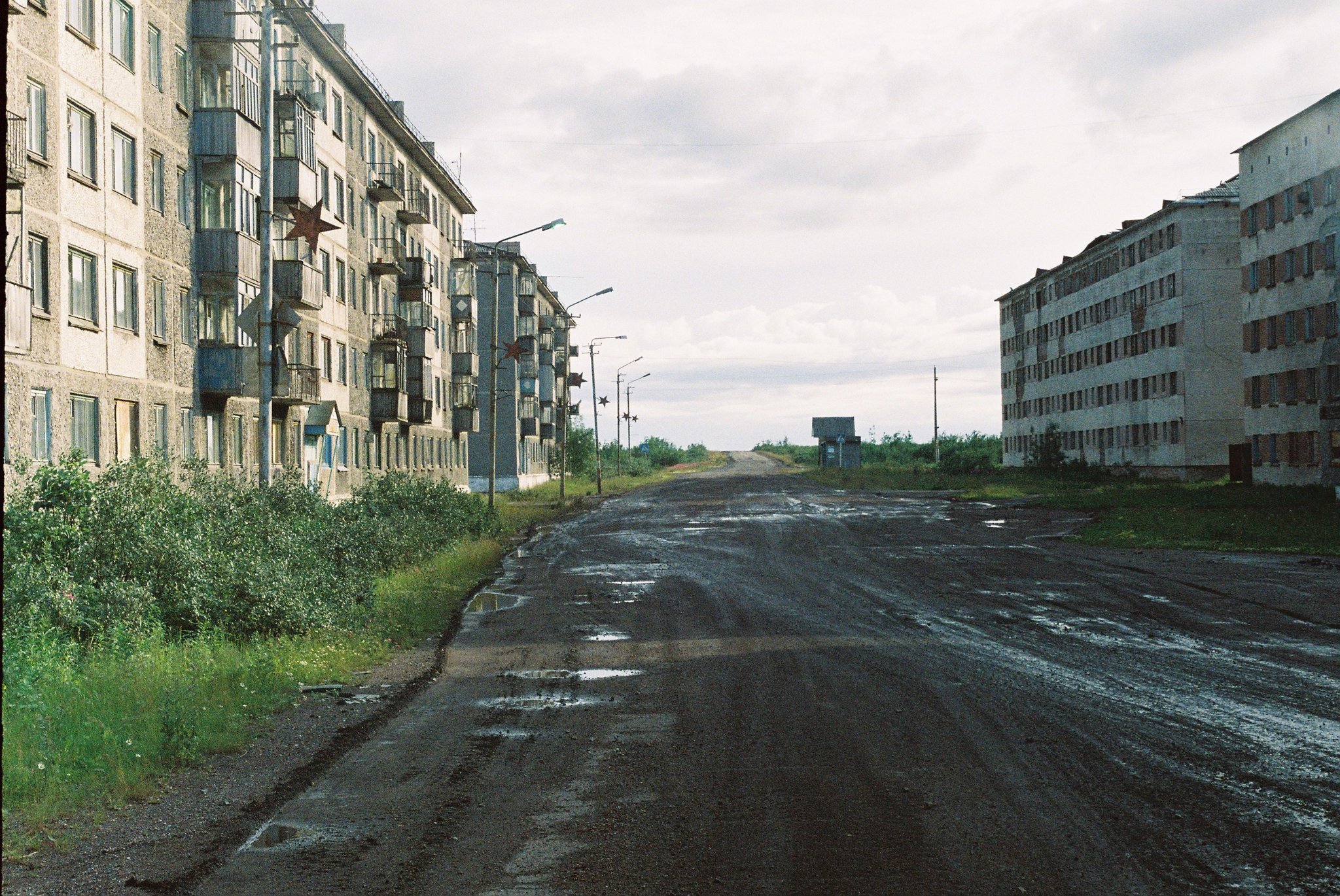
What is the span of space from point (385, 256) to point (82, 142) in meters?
27.0

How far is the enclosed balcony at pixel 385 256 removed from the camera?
50.7m

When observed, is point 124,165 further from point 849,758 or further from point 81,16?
point 849,758

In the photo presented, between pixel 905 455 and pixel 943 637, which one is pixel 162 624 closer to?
pixel 943 637

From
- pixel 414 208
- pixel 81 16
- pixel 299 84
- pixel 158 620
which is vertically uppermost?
pixel 299 84

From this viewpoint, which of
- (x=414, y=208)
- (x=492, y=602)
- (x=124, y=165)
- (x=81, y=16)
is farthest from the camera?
(x=414, y=208)

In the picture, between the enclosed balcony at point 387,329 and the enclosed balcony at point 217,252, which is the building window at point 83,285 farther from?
the enclosed balcony at point 387,329

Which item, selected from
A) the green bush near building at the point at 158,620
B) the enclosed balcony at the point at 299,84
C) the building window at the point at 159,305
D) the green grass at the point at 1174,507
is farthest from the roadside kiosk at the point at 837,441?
the green bush near building at the point at 158,620

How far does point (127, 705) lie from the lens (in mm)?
9188

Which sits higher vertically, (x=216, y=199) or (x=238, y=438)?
(x=216, y=199)

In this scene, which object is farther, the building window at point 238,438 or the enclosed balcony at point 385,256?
the enclosed balcony at point 385,256

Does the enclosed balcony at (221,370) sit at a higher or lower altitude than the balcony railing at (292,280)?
lower

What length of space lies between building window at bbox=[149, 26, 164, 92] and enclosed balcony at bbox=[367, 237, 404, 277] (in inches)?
812

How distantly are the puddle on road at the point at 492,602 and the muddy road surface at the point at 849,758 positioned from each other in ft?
0.88

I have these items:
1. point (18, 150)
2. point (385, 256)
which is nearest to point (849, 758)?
point (18, 150)
